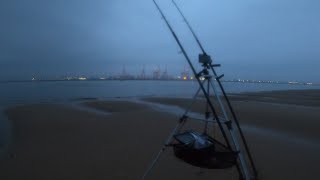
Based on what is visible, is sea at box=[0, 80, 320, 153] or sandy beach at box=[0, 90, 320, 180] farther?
sea at box=[0, 80, 320, 153]

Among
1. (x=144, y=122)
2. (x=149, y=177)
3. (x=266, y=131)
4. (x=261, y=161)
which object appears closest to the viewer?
(x=149, y=177)

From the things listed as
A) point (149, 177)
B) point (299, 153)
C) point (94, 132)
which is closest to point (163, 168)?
point (149, 177)

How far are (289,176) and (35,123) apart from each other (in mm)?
12216

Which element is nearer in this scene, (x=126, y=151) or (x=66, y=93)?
(x=126, y=151)

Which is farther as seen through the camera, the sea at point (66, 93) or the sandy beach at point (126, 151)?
the sea at point (66, 93)

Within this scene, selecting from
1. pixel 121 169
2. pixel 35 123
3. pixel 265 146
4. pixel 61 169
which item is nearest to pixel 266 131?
pixel 265 146

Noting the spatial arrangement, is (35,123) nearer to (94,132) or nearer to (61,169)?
(94,132)

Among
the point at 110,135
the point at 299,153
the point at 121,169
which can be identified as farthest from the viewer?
the point at 110,135

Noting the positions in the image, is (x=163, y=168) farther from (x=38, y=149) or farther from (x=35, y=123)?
(x=35, y=123)

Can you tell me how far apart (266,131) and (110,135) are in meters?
6.64

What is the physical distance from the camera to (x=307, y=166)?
6797 mm

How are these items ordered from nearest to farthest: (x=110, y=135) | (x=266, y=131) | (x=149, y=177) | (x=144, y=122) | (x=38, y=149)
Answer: (x=149, y=177) → (x=38, y=149) → (x=110, y=135) → (x=266, y=131) → (x=144, y=122)

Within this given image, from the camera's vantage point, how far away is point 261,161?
714cm

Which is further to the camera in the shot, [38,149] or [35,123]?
[35,123]
